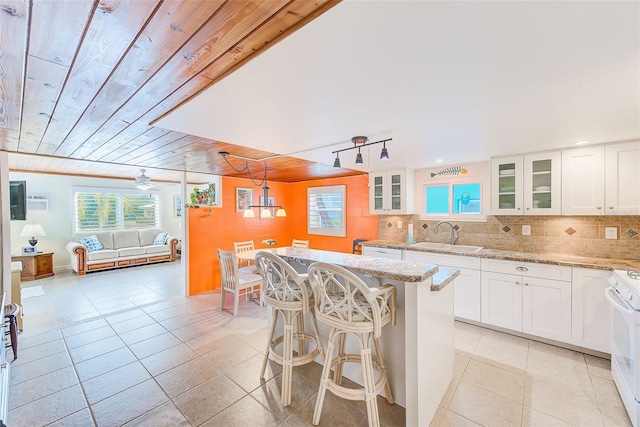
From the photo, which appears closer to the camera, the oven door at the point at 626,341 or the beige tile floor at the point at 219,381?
the oven door at the point at 626,341

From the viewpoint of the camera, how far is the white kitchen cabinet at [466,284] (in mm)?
3195

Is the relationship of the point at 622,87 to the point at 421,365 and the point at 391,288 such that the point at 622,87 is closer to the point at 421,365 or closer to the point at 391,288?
the point at 391,288

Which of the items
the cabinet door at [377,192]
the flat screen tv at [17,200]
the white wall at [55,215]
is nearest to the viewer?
the flat screen tv at [17,200]

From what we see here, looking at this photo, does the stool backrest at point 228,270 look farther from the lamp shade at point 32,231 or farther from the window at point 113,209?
the window at point 113,209

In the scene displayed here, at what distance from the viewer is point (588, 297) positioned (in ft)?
8.34

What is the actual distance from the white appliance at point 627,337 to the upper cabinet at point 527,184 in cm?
96

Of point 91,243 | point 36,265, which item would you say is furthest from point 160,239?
point 36,265

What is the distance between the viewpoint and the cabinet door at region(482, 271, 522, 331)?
293 cm

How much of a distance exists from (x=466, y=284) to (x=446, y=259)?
14.3 inches

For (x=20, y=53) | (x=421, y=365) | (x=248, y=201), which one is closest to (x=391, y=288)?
(x=421, y=365)

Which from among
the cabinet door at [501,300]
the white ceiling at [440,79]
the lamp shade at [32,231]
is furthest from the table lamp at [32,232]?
the cabinet door at [501,300]

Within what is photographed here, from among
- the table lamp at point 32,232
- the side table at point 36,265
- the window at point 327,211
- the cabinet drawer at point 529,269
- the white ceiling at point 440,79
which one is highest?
the white ceiling at point 440,79

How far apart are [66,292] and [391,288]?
580 cm

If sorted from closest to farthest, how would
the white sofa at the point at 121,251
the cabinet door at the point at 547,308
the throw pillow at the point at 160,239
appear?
the cabinet door at the point at 547,308 → the white sofa at the point at 121,251 → the throw pillow at the point at 160,239
